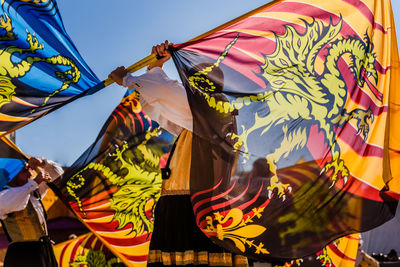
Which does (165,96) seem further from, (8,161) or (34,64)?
(8,161)

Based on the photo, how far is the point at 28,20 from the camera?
3.08 metres

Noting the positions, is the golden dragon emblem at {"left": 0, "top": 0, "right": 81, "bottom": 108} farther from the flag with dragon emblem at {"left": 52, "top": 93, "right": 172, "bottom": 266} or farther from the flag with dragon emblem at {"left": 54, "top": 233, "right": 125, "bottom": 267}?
the flag with dragon emblem at {"left": 54, "top": 233, "right": 125, "bottom": 267}

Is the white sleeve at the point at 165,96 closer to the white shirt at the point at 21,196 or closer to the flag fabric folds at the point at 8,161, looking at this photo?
the white shirt at the point at 21,196

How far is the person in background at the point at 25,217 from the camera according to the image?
420 cm

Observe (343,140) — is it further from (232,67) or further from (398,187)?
(232,67)

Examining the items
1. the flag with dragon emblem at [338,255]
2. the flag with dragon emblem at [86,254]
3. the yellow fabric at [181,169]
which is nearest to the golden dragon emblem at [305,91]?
the yellow fabric at [181,169]

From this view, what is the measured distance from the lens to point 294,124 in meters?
2.36

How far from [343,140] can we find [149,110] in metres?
0.97

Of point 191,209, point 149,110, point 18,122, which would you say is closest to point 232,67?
point 149,110

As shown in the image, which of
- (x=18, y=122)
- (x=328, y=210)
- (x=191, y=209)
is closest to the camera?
(x=328, y=210)

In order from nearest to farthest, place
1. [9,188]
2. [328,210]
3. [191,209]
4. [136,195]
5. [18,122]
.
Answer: [328,210]
[191,209]
[18,122]
[136,195]
[9,188]

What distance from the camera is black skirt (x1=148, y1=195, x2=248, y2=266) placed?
2.33 metres

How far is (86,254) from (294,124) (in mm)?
2572

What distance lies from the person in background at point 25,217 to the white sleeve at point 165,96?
1.93m
